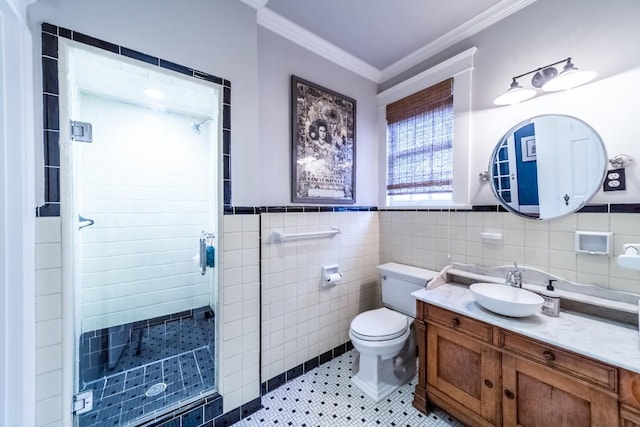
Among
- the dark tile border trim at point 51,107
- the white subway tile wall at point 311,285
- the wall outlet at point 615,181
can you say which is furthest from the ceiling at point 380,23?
the white subway tile wall at point 311,285

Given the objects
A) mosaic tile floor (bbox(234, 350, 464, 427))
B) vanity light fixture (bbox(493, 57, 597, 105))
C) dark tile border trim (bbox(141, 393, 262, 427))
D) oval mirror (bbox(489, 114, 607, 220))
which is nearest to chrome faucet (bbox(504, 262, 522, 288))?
oval mirror (bbox(489, 114, 607, 220))

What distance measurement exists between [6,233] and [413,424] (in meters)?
2.21

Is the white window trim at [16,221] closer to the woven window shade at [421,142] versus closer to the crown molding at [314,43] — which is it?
the crown molding at [314,43]

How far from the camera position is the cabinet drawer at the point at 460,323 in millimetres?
1319

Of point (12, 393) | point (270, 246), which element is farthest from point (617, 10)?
point (12, 393)

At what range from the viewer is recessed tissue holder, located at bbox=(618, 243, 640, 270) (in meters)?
1.05

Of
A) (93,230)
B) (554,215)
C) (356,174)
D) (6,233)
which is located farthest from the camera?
(356,174)

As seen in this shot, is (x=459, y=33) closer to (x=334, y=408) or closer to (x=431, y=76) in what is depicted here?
(x=431, y=76)

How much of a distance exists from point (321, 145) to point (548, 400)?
2.00 m

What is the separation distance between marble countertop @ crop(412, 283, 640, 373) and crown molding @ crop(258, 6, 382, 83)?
2.06m

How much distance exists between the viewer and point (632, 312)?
3.87ft

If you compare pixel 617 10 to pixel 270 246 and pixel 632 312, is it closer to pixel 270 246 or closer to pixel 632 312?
pixel 632 312

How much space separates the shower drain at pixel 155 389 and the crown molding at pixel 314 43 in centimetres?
251

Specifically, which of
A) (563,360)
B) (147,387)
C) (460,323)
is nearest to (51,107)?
(147,387)
